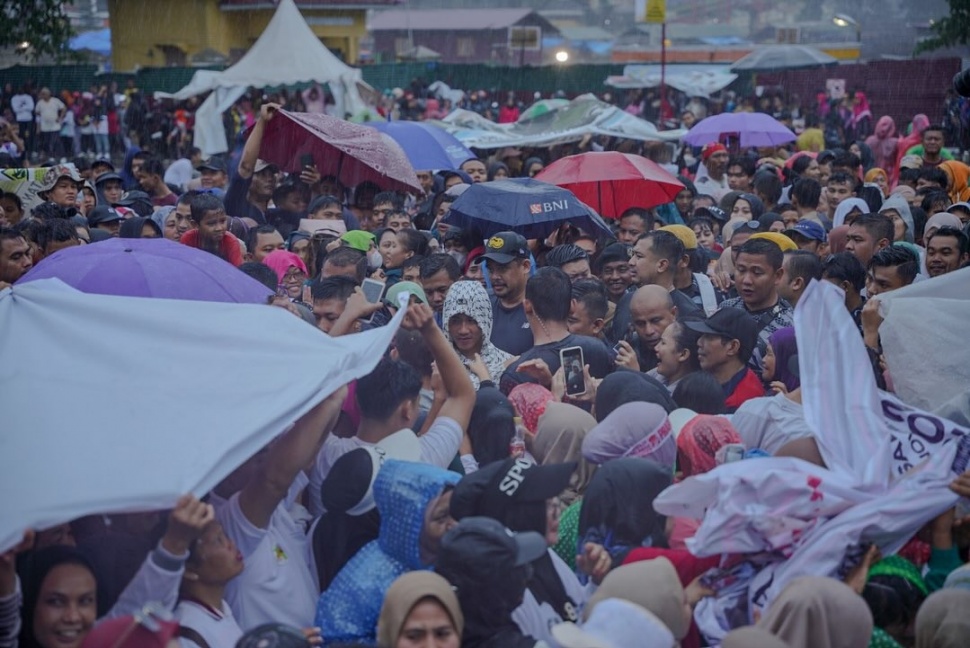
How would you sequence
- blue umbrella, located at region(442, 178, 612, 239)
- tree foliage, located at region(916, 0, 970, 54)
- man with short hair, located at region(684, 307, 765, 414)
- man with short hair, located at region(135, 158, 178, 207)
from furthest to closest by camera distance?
tree foliage, located at region(916, 0, 970, 54)
man with short hair, located at region(135, 158, 178, 207)
blue umbrella, located at region(442, 178, 612, 239)
man with short hair, located at region(684, 307, 765, 414)

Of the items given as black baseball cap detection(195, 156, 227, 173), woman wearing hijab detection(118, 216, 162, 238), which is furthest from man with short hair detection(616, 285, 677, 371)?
black baseball cap detection(195, 156, 227, 173)

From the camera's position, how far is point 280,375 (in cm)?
386

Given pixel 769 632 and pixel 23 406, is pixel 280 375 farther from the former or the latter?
pixel 769 632

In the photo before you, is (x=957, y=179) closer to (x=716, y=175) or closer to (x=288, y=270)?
(x=716, y=175)

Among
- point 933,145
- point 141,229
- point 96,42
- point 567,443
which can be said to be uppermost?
point 96,42

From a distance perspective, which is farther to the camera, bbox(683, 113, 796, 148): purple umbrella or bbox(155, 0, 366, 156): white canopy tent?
bbox(155, 0, 366, 156): white canopy tent

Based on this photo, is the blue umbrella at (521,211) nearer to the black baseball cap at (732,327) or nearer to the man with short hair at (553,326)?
the man with short hair at (553,326)

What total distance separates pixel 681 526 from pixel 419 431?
1.35 metres

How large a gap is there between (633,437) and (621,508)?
436mm

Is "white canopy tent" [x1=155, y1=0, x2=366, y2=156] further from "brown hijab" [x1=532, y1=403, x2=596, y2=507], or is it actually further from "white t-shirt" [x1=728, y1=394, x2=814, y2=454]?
"white t-shirt" [x1=728, y1=394, x2=814, y2=454]

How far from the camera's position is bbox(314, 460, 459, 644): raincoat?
364cm

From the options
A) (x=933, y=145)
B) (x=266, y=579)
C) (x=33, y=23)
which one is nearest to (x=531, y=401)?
(x=266, y=579)

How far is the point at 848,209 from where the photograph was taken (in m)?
9.71

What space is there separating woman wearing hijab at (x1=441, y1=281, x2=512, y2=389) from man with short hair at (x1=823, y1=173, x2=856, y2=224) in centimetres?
566
